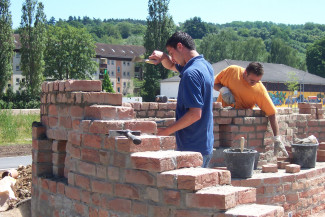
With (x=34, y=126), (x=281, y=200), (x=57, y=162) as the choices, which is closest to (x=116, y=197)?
(x=57, y=162)

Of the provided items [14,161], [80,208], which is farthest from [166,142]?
[14,161]

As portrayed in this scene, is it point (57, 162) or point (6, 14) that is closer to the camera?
point (57, 162)

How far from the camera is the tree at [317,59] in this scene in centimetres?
8762

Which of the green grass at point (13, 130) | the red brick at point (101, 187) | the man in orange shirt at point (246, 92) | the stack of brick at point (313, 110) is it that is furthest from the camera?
the green grass at point (13, 130)

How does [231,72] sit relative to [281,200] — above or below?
above

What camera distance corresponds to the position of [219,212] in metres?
2.42

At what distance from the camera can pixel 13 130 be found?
19.1m

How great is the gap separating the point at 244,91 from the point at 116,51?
276 ft

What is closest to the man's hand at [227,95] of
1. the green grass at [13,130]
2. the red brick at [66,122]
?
the red brick at [66,122]

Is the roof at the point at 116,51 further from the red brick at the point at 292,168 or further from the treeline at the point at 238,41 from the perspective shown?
the red brick at the point at 292,168

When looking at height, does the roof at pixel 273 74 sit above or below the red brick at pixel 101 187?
above

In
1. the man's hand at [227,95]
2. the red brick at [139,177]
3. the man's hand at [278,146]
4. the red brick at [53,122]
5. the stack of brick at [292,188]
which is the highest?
the man's hand at [227,95]

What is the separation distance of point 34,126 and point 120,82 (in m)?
88.5

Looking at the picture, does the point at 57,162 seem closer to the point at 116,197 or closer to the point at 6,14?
the point at 116,197
